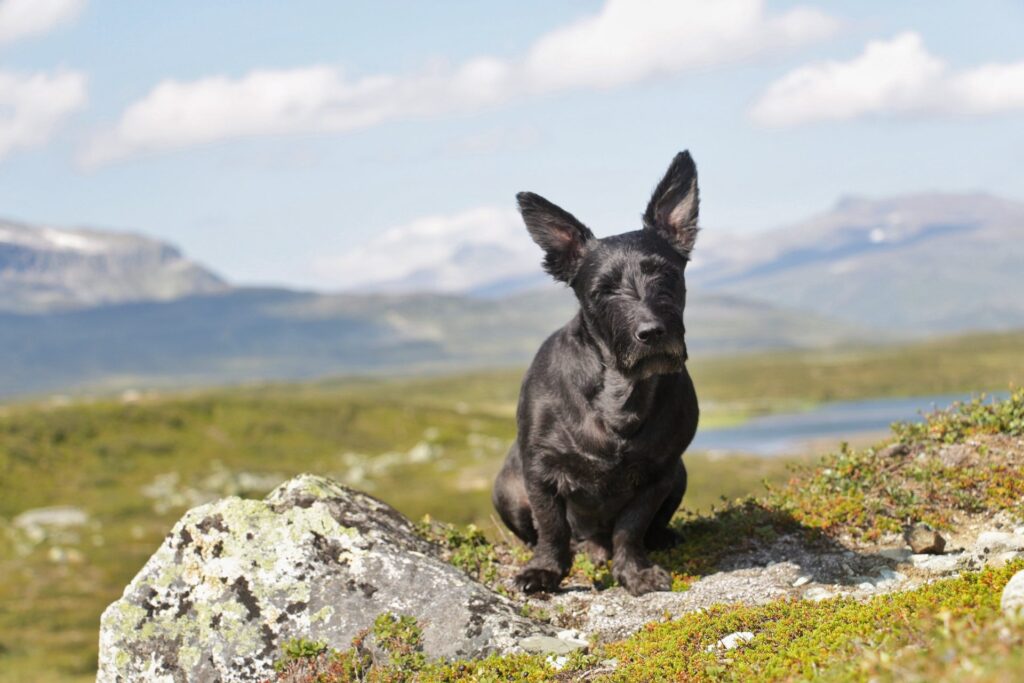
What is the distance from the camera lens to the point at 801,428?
534 ft

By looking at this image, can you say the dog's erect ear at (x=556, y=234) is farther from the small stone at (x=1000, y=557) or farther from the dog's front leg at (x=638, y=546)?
the small stone at (x=1000, y=557)

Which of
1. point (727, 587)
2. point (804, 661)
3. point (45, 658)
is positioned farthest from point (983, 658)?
point (45, 658)

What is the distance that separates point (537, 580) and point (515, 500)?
3.79 ft

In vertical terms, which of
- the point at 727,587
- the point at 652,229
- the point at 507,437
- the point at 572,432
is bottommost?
the point at 507,437

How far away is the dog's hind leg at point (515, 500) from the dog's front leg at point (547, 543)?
51 cm

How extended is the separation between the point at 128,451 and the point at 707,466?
77822mm

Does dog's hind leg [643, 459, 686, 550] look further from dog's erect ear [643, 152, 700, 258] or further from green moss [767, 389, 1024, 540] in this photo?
dog's erect ear [643, 152, 700, 258]

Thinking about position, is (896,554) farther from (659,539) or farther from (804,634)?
(804,634)

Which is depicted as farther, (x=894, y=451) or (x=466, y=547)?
(x=894, y=451)

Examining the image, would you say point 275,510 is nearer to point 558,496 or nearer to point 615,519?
point 558,496

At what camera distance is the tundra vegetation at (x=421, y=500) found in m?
7.46

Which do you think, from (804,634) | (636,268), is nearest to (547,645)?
(804,634)

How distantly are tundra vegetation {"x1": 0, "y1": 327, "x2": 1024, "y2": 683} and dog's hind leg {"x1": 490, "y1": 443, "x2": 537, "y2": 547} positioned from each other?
1.45 ft

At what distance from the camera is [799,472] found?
13.6 m
